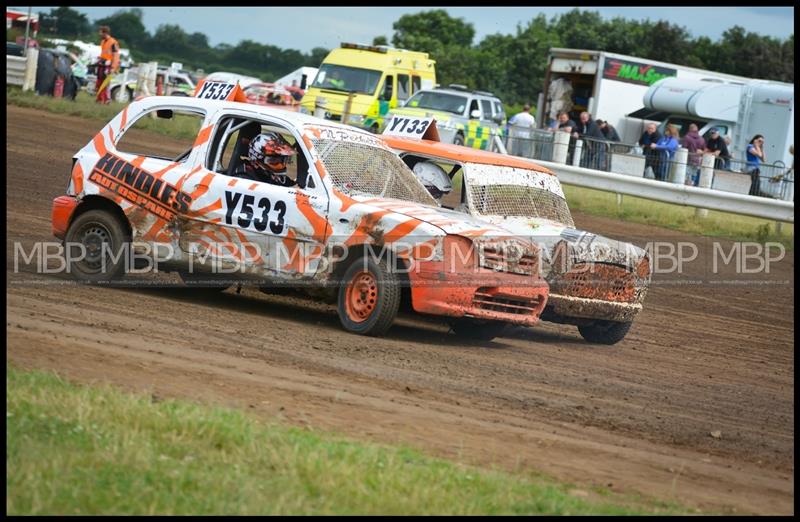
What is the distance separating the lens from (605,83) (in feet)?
106

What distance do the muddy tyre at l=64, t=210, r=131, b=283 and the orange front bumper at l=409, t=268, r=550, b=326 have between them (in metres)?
2.66

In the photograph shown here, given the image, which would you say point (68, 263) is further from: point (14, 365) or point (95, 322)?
point (14, 365)

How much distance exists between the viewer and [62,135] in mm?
22828

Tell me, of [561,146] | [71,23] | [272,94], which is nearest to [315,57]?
[71,23]

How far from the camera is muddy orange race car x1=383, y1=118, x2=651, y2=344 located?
10188 mm

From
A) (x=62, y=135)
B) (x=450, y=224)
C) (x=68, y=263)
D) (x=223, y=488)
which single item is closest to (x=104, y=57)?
(x=62, y=135)

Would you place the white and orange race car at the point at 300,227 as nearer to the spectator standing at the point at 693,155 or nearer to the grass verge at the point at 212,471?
the grass verge at the point at 212,471

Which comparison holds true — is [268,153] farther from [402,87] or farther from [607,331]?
[402,87]

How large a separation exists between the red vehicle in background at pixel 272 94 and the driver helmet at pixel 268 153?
1067 inches

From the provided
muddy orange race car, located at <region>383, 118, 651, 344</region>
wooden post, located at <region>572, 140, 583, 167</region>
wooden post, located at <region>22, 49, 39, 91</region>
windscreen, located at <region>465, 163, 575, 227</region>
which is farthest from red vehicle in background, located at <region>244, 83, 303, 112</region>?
windscreen, located at <region>465, 163, 575, 227</region>

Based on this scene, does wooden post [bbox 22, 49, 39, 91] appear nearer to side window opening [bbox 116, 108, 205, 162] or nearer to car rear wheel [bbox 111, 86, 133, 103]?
car rear wheel [bbox 111, 86, 133, 103]

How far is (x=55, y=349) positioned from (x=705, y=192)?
15212 mm

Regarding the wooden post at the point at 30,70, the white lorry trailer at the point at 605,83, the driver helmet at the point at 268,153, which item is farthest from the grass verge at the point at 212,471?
the white lorry trailer at the point at 605,83

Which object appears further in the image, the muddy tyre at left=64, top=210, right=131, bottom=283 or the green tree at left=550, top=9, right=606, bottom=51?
the green tree at left=550, top=9, right=606, bottom=51
